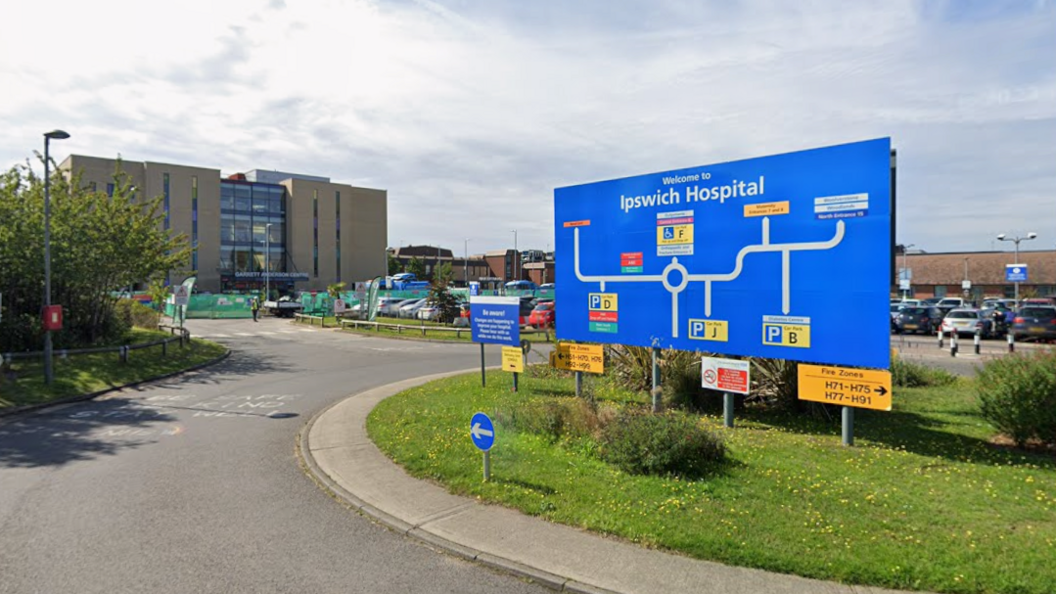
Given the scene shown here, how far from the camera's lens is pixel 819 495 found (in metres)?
7.34

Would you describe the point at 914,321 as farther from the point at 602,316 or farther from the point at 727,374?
the point at 727,374

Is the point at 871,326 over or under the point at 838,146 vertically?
under

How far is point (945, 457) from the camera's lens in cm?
916

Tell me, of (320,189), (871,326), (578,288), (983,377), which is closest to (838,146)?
(871,326)

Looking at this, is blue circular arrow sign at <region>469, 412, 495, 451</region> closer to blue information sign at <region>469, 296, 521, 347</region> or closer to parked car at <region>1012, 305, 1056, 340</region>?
blue information sign at <region>469, 296, 521, 347</region>

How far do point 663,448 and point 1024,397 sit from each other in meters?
5.77

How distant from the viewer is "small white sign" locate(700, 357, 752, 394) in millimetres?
11164

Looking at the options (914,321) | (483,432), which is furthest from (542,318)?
(483,432)

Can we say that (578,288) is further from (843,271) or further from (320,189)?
(320,189)

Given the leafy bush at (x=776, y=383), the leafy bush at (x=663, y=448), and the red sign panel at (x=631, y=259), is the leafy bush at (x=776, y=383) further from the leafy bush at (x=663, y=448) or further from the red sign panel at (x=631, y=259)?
the leafy bush at (x=663, y=448)

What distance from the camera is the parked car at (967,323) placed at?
32.1 m

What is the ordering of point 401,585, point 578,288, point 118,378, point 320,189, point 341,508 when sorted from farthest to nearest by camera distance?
point 320,189 → point 118,378 → point 578,288 → point 341,508 → point 401,585

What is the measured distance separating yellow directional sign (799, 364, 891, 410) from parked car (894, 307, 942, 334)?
29826 mm

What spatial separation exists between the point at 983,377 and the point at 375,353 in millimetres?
21547
